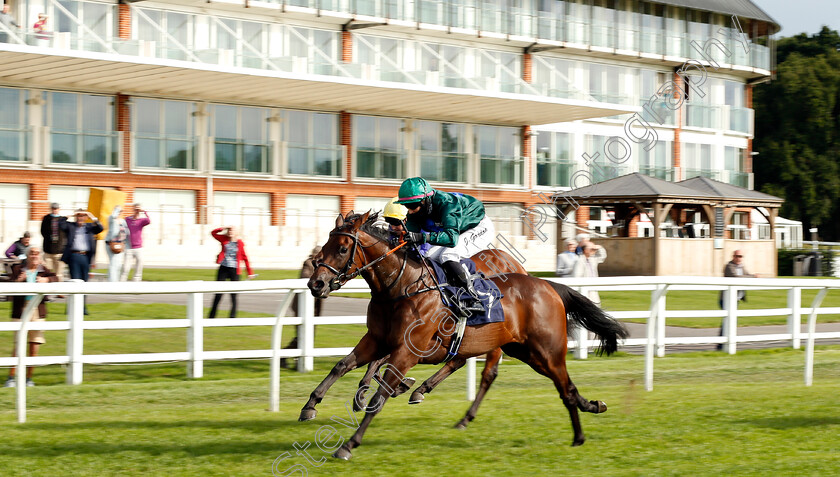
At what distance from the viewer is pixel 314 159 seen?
3134cm

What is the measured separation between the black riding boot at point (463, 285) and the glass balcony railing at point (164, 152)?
2299cm

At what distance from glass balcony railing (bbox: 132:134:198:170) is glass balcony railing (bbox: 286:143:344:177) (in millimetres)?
3211

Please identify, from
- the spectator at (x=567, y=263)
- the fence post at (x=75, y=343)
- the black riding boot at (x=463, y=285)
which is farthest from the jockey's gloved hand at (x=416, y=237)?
the spectator at (x=567, y=263)

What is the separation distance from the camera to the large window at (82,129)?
87.8 ft

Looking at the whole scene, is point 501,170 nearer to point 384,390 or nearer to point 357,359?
point 357,359

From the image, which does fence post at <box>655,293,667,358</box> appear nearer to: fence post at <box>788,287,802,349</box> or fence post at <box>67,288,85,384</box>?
fence post at <box>788,287,802,349</box>

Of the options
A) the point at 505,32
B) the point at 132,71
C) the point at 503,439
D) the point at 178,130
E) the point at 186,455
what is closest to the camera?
the point at 186,455

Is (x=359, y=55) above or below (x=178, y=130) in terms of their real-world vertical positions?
above

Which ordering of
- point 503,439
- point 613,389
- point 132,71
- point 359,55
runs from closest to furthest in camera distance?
point 503,439, point 613,389, point 132,71, point 359,55

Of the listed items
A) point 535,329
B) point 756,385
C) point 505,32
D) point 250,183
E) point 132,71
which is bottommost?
point 756,385

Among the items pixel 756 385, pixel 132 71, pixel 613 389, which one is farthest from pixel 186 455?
pixel 132 71

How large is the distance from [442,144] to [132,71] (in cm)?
1185

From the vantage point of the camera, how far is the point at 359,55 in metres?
32.1

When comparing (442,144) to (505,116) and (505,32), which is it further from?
(505,32)
